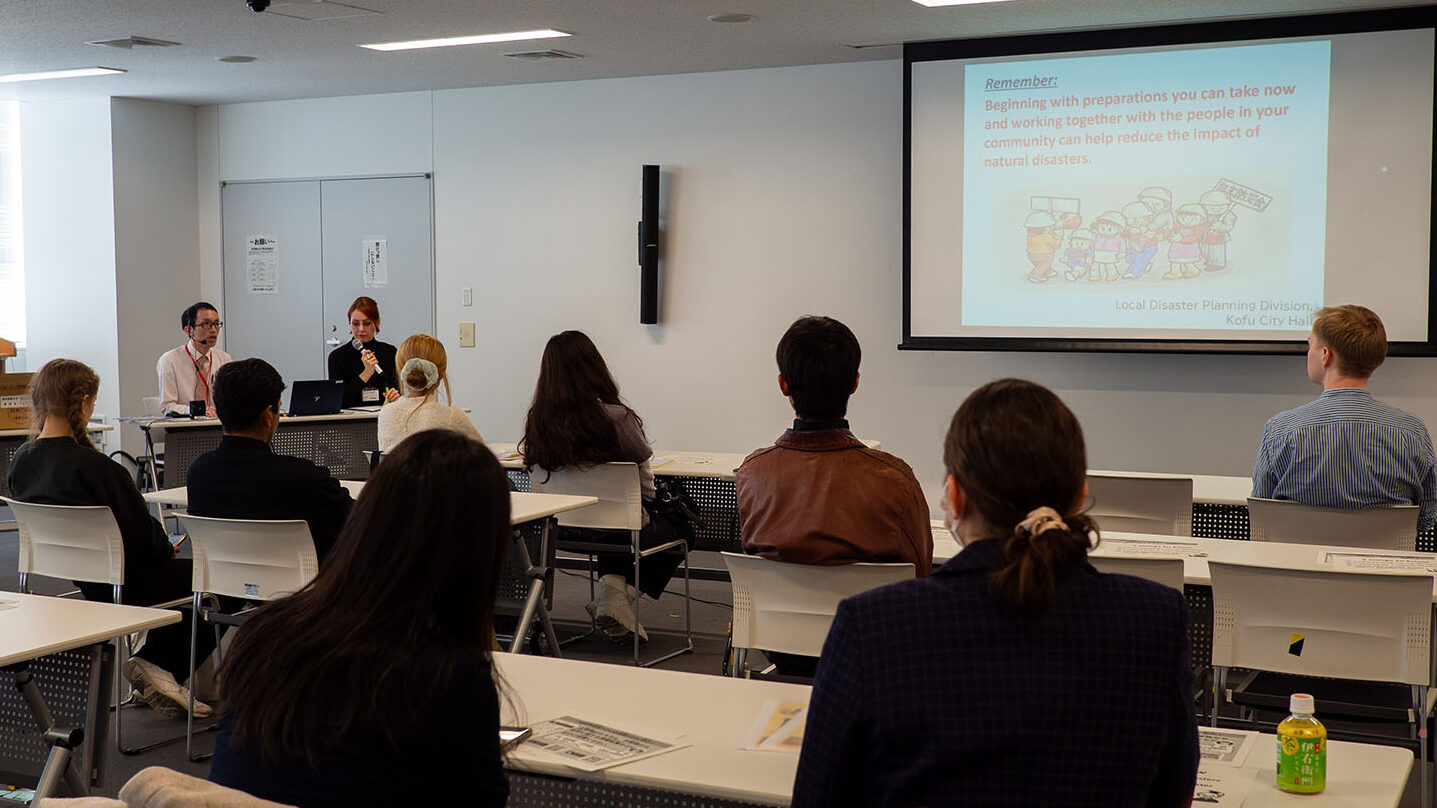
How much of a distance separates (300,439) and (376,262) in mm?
2433

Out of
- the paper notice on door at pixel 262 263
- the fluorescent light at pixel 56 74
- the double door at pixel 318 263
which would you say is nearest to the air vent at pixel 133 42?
the fluorescent light at pixel 56 74

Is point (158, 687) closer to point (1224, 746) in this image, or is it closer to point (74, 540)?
point (74, 540)

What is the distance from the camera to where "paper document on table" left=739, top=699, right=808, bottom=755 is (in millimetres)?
1947

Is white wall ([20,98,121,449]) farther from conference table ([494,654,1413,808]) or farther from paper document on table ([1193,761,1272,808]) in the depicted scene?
paper document on table ([1193,761,1272,808])

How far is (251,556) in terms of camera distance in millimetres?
3713

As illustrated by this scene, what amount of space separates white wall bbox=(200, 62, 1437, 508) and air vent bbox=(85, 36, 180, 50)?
201 centimetres

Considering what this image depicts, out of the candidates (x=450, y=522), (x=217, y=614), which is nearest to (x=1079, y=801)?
(x=450, y=522)

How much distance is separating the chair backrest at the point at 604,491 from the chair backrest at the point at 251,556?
1.36 metres

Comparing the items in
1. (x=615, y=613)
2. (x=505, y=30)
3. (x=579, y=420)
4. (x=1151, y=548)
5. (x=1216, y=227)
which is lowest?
(x=615, y=613)

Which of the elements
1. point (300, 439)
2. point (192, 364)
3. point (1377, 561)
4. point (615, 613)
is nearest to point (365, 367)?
point (300, 439)

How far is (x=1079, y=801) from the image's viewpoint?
136 cm

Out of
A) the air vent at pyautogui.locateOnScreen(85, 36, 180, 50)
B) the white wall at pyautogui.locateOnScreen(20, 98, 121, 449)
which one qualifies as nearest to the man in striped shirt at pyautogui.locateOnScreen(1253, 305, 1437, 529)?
the air vent at pyautogui.locateOnScreen(85, 36, 180, 50)

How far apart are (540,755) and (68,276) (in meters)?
8.57

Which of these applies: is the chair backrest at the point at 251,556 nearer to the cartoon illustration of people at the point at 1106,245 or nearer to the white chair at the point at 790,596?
the white chair at the point at 790,596
